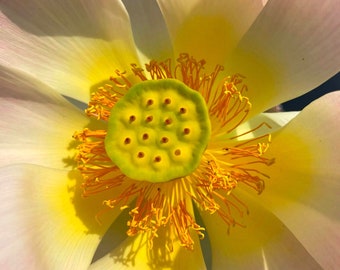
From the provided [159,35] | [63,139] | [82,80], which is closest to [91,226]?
[63,139]

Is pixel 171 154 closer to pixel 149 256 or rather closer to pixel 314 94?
pixel 149 256

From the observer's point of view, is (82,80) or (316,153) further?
(82,80)

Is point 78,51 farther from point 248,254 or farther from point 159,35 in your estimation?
point 248,254

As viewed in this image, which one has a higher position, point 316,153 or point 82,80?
point 82,80

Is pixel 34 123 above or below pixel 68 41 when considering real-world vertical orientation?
below

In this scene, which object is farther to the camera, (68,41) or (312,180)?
(68,41)

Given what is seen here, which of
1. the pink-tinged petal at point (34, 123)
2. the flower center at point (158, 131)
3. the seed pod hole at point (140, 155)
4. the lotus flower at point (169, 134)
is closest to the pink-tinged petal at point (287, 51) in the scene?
the lotus flower at point (169, 134)

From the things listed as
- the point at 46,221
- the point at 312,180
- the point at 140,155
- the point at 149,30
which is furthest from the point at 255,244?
the point at 149,30
